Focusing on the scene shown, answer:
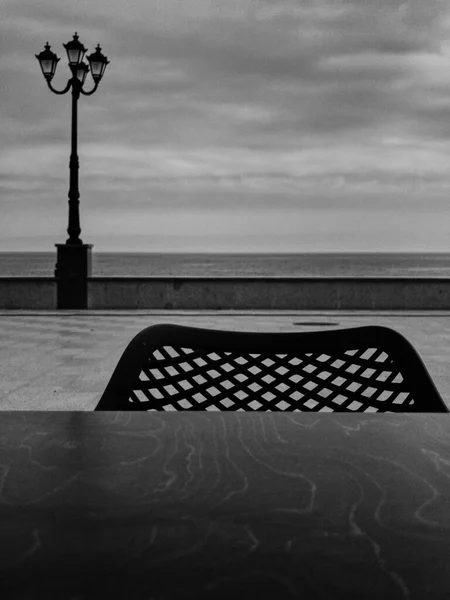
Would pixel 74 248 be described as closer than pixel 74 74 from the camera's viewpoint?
No

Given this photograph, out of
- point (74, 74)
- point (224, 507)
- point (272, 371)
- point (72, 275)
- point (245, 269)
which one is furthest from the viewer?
point (245, 269)

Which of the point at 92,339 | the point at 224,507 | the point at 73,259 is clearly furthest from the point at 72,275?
the point at 224,507

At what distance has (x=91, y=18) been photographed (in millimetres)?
18297

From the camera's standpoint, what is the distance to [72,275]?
47.5 feet

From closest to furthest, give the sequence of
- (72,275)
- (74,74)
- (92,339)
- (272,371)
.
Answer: (272,371), (92,339), (74,74), (72,275)

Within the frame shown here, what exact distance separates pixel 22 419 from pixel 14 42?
24.1m

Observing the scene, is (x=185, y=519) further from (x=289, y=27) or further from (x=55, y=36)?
(x=289, y=27)

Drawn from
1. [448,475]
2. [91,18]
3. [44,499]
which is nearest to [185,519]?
[44,499]

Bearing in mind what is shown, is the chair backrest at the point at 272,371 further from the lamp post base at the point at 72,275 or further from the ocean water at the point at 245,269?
the ocean water at the point at 245,269

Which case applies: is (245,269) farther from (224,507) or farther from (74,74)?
(224,507)

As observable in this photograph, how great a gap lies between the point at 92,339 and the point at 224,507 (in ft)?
30.0

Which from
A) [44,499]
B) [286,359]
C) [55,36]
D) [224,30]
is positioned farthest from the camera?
[224,30]

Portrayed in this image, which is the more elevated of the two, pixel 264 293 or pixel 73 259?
pixel 73 259

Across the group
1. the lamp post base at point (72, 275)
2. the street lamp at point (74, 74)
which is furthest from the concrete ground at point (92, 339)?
the street lamp at point (74, 74)
